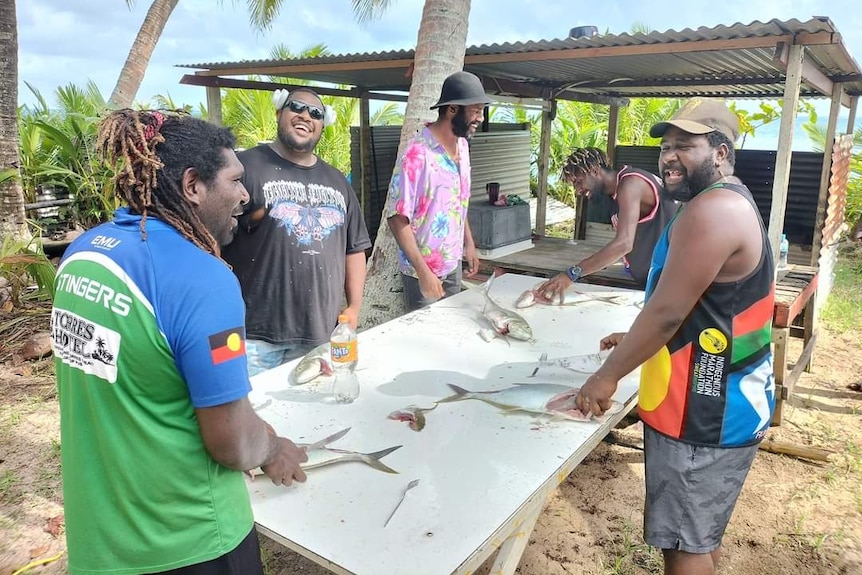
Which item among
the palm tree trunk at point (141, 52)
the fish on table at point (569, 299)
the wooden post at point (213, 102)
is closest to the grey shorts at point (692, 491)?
the fish on table at point (569, 299)

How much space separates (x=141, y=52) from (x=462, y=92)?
395 inches

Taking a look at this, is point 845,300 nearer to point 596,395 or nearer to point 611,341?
point 611,341

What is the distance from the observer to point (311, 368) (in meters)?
2.69

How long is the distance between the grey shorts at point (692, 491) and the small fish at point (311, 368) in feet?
4.46

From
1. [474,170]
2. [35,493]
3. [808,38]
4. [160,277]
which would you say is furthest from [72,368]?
[474,170]

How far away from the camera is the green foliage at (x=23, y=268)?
5.87 meters

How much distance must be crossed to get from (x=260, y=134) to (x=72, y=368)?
1612 centimetres

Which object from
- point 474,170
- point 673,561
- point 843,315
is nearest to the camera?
point 673,561

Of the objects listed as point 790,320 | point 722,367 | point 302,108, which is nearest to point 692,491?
point 722,367

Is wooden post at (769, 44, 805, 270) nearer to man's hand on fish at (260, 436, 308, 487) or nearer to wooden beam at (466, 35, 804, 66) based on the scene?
wooden beam at (466, 35, 804, 66)

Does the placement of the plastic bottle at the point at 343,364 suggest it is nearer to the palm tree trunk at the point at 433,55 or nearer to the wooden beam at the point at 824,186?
the palm tree trunk at the point at 433,55

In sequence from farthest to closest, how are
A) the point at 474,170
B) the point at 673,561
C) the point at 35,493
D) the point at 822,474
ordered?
the point at 474,170
the point at 822,474
the point at 35,493
the point at 673,561

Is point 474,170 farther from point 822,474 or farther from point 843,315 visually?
point 822,474

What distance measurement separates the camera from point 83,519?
1470 millimetres
